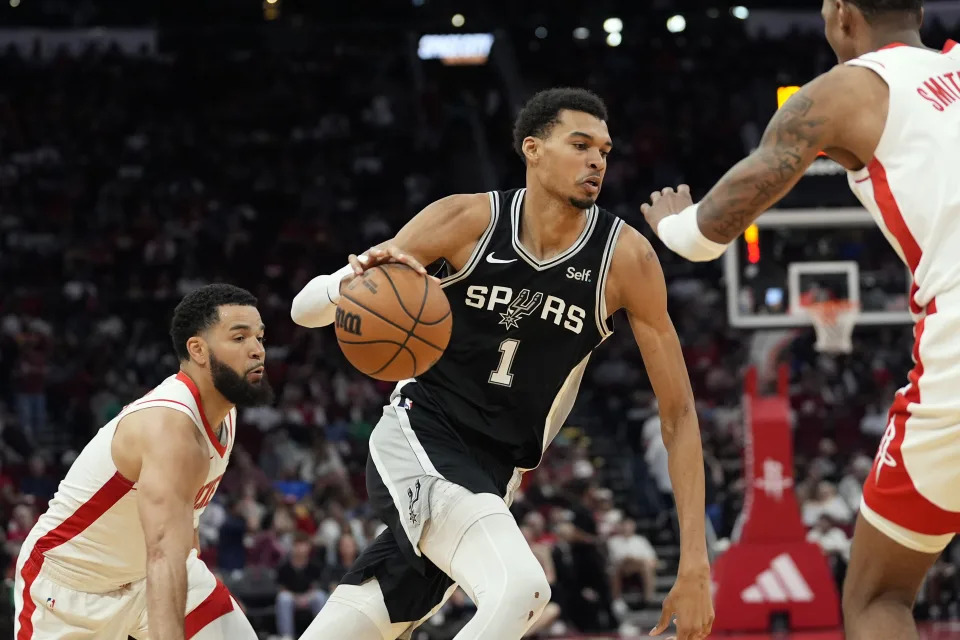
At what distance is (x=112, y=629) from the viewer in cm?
496

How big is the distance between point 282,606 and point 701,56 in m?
14.7

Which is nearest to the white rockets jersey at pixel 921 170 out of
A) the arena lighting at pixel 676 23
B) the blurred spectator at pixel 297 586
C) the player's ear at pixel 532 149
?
the player's ear at pixel 532 149

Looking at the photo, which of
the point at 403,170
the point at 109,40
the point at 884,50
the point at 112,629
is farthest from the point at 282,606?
the point at 109,40

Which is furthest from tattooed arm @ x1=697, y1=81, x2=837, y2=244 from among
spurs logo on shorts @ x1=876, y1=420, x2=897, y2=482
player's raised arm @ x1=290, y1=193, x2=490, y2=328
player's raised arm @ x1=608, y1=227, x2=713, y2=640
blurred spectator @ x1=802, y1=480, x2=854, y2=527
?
blurred spectator @ x1=802, y1=480, x2=854, y2=527

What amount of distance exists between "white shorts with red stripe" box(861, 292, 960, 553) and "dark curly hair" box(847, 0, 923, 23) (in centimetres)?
86

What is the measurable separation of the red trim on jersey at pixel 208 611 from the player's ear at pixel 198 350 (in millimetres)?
900

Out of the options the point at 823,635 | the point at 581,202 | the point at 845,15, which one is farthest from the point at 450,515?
the point at 823,635

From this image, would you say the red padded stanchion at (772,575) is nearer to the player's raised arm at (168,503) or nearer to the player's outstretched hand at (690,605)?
the player's outstretched hand at (690,605)

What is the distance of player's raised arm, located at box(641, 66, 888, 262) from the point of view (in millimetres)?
3354

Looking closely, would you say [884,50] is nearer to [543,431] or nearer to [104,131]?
[543,431]

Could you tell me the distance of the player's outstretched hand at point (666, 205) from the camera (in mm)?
3949

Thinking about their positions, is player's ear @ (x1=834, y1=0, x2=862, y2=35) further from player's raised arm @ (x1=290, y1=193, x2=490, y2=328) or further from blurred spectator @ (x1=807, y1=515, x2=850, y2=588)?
blurred spectator @ (x1=807, y1=515, x2=850, y2=588)

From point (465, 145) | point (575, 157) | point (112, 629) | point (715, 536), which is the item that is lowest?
point (715, 536)

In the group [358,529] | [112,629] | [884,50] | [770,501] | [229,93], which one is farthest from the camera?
[229,93]
